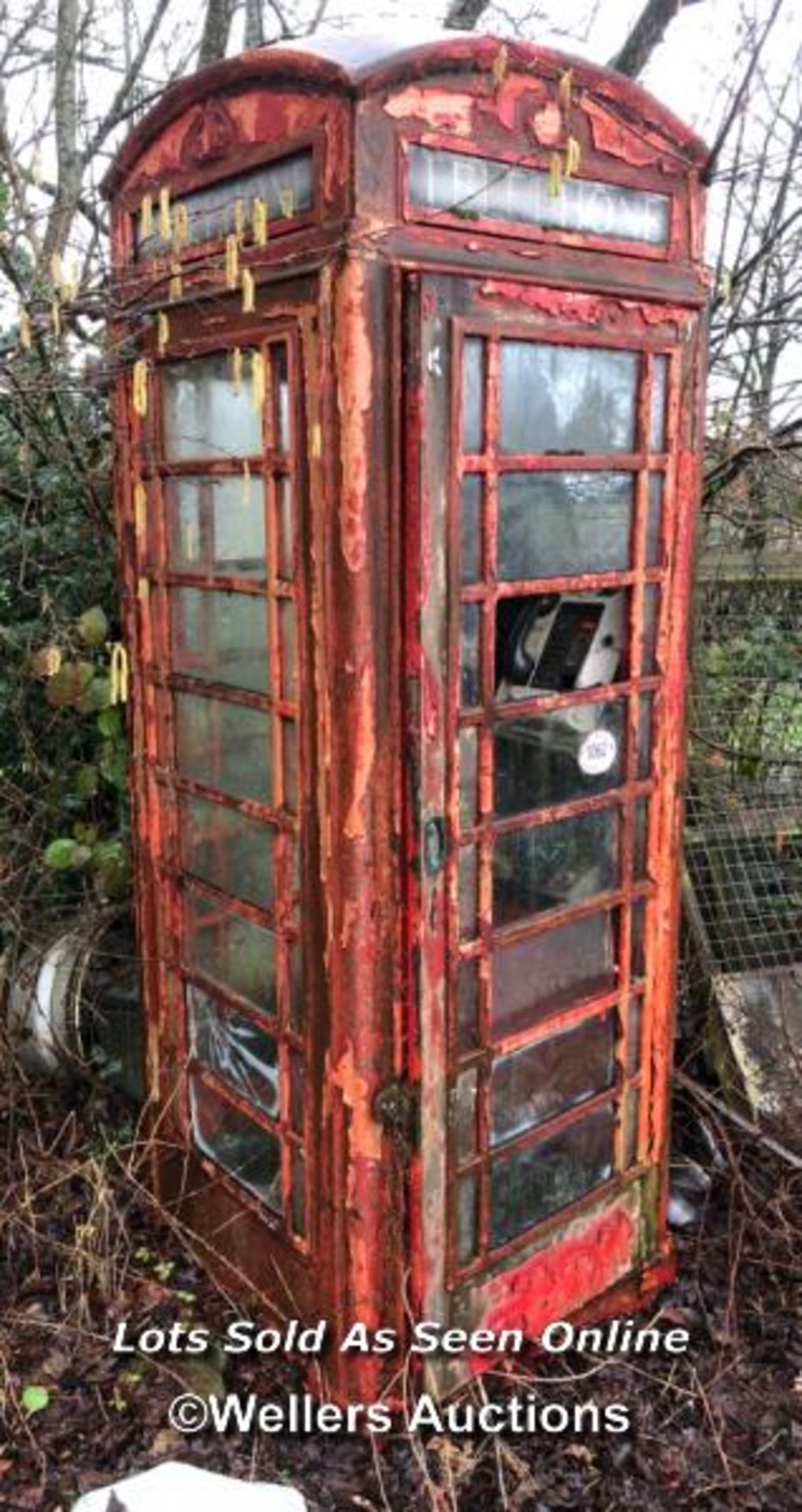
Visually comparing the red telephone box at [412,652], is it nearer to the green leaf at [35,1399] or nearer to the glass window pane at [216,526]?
the glass window pane at [216,526]

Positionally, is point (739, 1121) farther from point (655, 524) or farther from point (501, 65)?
point (501, 65)

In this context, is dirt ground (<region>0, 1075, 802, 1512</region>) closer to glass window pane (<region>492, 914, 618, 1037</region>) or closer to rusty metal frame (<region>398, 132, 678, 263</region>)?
glass window pane (<region>492, 914, 618, 1037</region>)

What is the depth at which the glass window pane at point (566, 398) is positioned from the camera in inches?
87.2

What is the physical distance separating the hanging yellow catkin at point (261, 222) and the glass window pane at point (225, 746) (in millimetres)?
938

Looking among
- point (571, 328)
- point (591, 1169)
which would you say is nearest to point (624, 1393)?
point (591, 1169)

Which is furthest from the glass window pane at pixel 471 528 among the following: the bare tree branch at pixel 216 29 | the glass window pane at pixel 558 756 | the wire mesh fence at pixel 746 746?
the bare tree branch at pixel 216 29

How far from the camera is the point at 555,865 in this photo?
2.53m

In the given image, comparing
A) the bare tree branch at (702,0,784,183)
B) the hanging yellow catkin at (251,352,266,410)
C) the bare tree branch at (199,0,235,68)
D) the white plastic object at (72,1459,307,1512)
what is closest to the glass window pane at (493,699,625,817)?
the hanging yellow catkin at (251,352,266,410)

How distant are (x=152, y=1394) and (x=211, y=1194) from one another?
47 centimetres

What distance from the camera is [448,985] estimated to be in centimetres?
229

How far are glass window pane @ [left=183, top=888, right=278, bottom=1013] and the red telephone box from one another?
0.01 meters

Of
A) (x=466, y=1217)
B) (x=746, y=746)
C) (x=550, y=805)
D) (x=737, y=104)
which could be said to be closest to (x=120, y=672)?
(x=550, y=805)

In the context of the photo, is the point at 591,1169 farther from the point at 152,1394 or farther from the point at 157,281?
the point at 157,281

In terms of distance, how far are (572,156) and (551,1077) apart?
196cm
